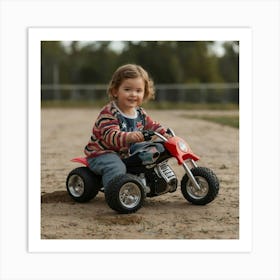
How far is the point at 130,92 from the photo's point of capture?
5.70 meters

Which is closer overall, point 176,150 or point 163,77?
point 176,150

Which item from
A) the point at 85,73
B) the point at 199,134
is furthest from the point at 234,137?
the point at 85,73

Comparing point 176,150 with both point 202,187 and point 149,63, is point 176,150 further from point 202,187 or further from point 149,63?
point 149,63

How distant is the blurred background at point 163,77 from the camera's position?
18.1m

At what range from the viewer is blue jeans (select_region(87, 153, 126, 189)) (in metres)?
5.46

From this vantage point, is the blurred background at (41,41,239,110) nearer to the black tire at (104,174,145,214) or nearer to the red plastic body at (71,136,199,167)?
the red plastic body at (71,136,199,167)

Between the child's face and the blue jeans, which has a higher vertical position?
the child's face

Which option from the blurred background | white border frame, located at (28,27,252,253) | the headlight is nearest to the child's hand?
the headlight

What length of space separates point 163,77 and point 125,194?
17.1 m

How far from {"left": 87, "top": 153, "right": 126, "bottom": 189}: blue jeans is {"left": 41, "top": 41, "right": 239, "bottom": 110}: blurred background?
11.4m

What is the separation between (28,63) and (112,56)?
38.6 ft

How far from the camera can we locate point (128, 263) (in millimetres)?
4938
